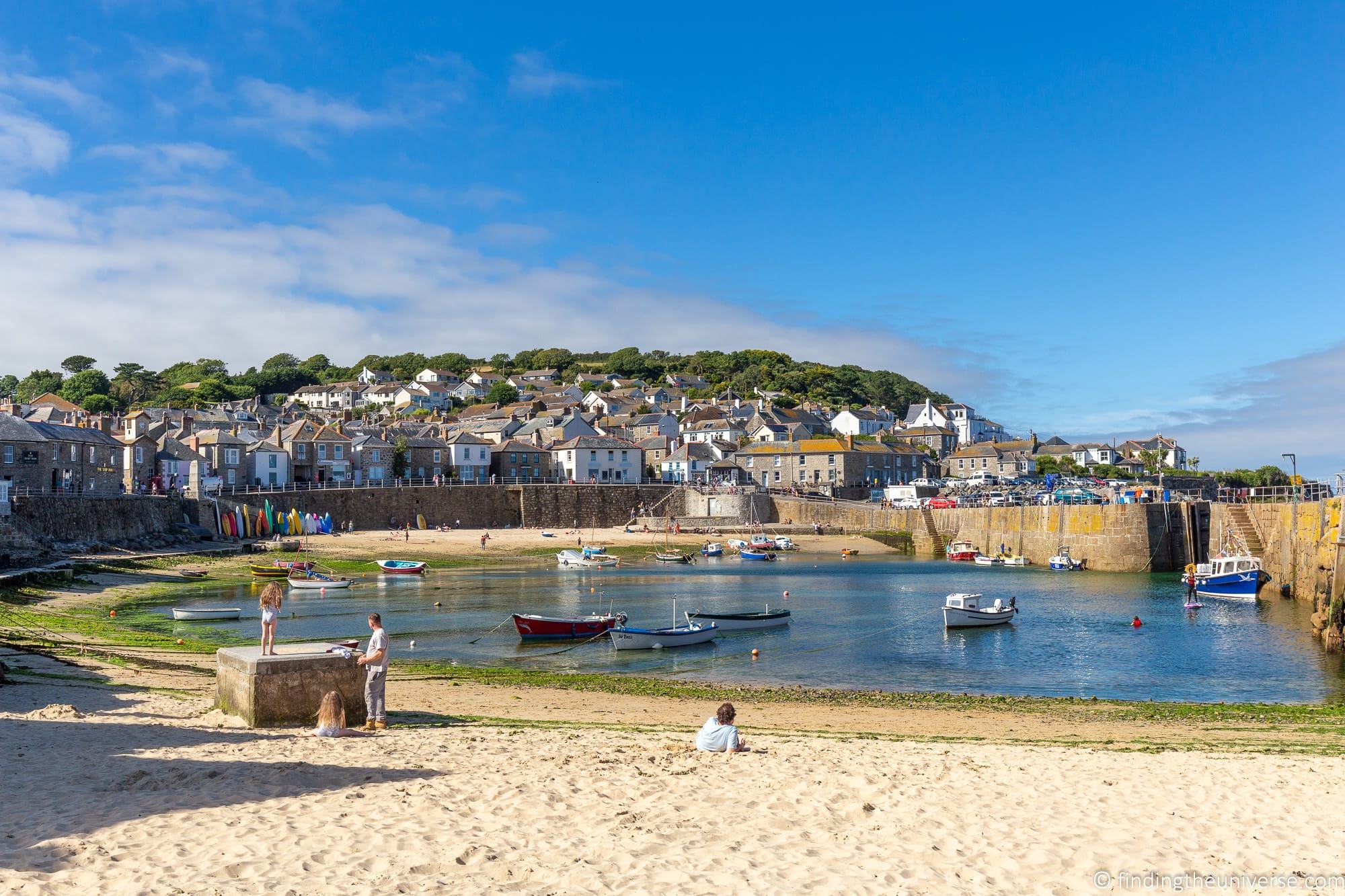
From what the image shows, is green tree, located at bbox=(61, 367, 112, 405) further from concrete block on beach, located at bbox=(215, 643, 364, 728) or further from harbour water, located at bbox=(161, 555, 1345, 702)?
Result: concrete block on beach, located at bbox=(215, 643, 364, 728)

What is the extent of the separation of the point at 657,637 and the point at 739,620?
14.4 feet

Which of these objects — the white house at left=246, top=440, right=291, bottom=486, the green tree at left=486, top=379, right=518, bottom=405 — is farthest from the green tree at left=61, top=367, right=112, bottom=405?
the white house at left=246, top=440, right=291, bottom=486

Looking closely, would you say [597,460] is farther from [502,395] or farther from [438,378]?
[438,378]

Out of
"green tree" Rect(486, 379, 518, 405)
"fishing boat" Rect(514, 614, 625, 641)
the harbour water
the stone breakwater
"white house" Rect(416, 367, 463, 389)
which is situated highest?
"white house" Rect(416, 367, 463, 389)

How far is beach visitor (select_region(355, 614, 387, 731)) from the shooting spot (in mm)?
13734

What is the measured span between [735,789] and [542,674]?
49.3 feet

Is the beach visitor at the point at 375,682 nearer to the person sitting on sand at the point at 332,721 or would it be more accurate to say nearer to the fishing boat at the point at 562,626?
the person sitting on sand at the point at 332,721

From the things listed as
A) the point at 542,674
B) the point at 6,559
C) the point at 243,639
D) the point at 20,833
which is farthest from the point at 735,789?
the point at 6,559

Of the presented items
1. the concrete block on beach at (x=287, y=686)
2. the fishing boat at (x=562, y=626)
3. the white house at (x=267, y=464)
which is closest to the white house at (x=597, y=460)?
the white house at (x=267, y=464)

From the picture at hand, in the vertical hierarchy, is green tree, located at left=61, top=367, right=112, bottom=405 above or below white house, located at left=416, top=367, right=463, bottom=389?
below

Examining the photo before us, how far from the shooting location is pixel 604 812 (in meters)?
9.74

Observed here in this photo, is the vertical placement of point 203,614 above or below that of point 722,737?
below

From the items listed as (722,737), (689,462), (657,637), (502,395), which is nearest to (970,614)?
(657,637)

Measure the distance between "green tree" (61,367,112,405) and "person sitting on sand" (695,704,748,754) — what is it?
15891cm
